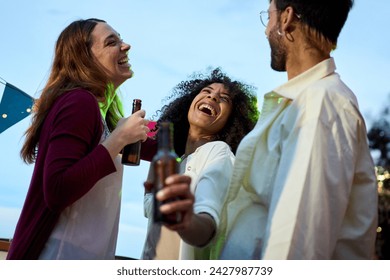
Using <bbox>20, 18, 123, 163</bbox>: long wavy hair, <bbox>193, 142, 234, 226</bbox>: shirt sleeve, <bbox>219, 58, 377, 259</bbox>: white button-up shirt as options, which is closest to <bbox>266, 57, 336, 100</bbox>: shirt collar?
<bbox>219, 58, 377, 259</bbox>: white button-up shirt

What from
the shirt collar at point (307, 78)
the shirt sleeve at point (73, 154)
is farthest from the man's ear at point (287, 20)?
the shirt sleeve at point (73, 154)

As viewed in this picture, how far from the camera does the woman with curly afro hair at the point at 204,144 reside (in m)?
1.52

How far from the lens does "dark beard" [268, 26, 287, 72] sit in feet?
5.42

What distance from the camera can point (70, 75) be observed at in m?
1.94

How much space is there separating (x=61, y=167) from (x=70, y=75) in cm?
43

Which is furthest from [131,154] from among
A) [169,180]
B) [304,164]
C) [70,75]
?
[169,180]

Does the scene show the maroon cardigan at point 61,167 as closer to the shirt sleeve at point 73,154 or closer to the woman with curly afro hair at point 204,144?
the shirt sleeve at point 73,154

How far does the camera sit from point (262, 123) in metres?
1.56

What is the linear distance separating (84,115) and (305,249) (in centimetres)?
79

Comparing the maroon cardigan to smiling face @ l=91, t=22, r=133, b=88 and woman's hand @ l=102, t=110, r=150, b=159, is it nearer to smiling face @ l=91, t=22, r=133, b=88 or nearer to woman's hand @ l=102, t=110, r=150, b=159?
woman's hand @ l=102, t=110, r=150, b=159

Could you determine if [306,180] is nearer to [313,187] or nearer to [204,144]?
[313,187]

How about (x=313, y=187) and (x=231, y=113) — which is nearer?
(x=313, y=187)

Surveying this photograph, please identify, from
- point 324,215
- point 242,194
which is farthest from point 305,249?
point 242,194
